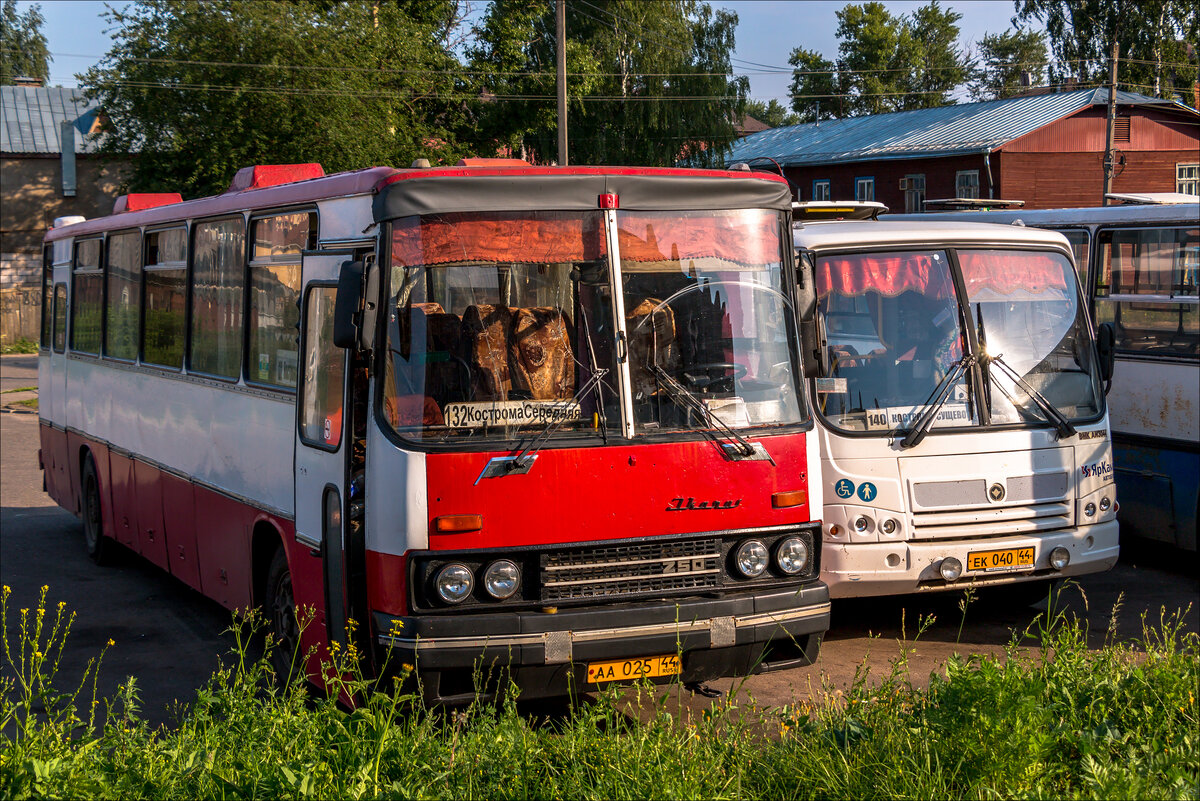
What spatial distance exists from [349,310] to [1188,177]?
149 feet

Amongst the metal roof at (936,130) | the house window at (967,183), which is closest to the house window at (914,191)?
the metal roof at (936,130)

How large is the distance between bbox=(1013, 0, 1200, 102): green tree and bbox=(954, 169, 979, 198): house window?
13102 mm

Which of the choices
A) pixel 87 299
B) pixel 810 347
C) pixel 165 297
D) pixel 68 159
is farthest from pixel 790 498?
pixel 68 159

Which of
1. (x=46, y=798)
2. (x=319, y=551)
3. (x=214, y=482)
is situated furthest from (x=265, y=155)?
(x=46, y=798)

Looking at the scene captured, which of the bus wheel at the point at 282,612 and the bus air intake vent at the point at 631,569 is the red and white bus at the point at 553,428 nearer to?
the bus air intake vent at the point at 631,569

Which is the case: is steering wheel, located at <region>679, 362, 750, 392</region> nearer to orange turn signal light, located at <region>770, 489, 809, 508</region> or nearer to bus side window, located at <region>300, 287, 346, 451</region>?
orange turn signal light, located at <region>770, 489, 809, 508</region>

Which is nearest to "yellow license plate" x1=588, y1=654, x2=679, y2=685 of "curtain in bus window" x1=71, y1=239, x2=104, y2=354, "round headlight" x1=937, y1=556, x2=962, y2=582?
"round headlight" x1=937, y1=556, x2=962, y2=582

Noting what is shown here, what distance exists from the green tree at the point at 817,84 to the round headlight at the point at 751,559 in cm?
6937

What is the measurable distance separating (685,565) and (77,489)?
8.21 metres

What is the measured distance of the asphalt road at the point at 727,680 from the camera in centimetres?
761

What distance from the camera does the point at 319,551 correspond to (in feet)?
21.1

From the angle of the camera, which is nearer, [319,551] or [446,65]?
[319,551]

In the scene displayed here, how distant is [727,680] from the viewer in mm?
7340

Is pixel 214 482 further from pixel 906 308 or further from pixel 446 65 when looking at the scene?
pixel 446 65
